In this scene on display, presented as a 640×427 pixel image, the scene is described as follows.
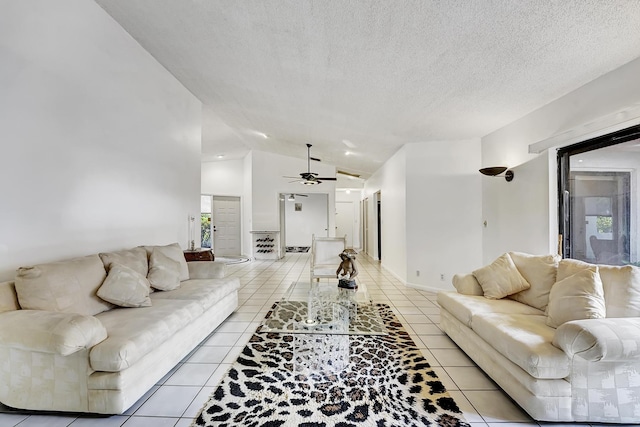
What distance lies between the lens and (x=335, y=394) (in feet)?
6.38

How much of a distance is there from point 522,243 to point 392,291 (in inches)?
78.4

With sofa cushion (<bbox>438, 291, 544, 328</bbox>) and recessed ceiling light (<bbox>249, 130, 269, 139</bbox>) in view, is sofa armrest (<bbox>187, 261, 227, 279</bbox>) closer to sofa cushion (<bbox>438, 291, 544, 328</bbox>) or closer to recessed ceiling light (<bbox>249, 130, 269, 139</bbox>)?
sofa cushion (<bbox>438, 291, 544, 328</bbox>)

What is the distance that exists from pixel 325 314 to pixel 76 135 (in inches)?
110

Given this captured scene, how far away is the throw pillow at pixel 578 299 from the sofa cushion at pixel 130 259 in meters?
3.51

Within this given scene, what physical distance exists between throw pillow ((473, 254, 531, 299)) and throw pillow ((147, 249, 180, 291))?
314 cm

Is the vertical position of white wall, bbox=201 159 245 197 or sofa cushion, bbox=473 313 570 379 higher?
white wall, bbox=201 159 245 197

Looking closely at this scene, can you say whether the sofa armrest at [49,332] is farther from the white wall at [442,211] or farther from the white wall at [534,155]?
the white wall at [442,211]

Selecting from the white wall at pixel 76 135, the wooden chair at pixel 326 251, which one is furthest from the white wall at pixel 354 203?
the white wall at pixel 76 135

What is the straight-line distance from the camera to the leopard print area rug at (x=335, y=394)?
1.71m

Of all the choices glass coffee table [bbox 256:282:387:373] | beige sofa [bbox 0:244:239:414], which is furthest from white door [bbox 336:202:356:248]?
beige sofa [bbox 0:244:239:414]

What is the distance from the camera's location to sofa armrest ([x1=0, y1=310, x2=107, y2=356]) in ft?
5.08

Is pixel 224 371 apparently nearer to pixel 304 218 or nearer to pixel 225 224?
pixel 225 224

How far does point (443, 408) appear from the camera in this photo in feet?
5.97

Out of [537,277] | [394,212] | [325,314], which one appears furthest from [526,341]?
[394,212]
